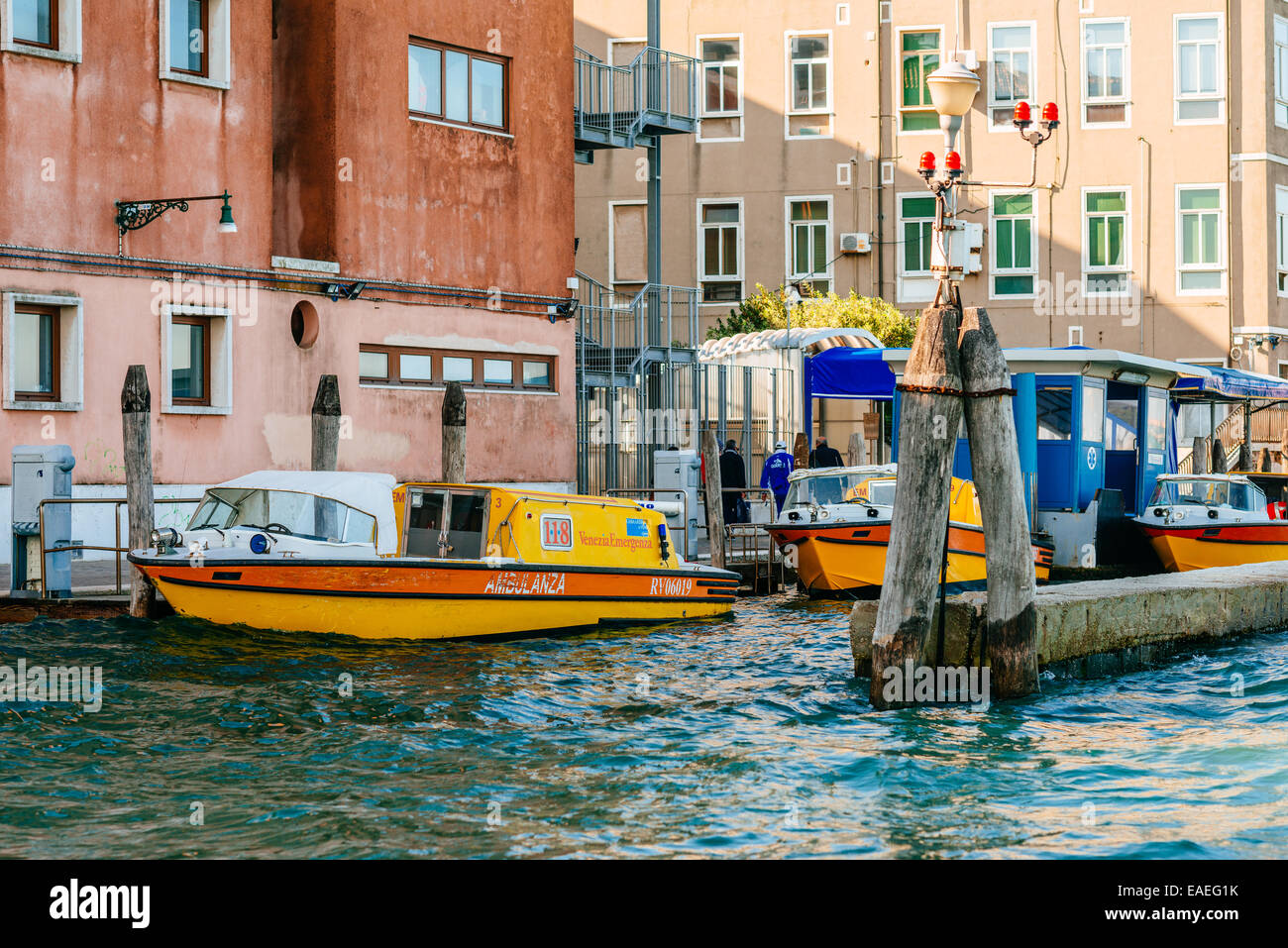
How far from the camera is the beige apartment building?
35.6 meters

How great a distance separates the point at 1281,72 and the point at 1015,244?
7054mm

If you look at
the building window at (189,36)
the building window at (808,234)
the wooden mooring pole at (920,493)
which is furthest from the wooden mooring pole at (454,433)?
the building window at (808,234)

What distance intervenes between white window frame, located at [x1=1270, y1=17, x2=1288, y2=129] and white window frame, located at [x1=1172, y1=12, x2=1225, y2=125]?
3.89 ft

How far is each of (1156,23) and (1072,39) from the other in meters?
1.81

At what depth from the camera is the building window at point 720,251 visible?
36875 mm

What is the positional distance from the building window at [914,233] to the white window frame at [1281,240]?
748 cm

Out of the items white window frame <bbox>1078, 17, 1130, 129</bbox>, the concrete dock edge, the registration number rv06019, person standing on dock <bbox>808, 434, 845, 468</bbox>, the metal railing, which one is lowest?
the concrete dock edge

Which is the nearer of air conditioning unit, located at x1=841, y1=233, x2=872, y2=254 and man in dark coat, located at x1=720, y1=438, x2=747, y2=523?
man in dark coat, located at x1=720, y1=438, x2=747, y2=523

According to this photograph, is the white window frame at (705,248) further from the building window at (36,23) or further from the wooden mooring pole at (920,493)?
the wooden mooring pole at (920,493)

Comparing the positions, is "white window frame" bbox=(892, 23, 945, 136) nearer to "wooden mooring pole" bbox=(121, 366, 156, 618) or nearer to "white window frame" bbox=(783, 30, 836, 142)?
"white window frame" bbox=(783, 30, 836, 142)

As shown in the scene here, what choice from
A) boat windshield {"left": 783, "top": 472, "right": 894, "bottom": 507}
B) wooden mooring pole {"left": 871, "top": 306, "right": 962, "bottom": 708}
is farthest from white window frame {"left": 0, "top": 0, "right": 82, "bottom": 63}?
wooden mooring pole {"left": 871, "top": 306, "right": 962, "bottom": 708}
